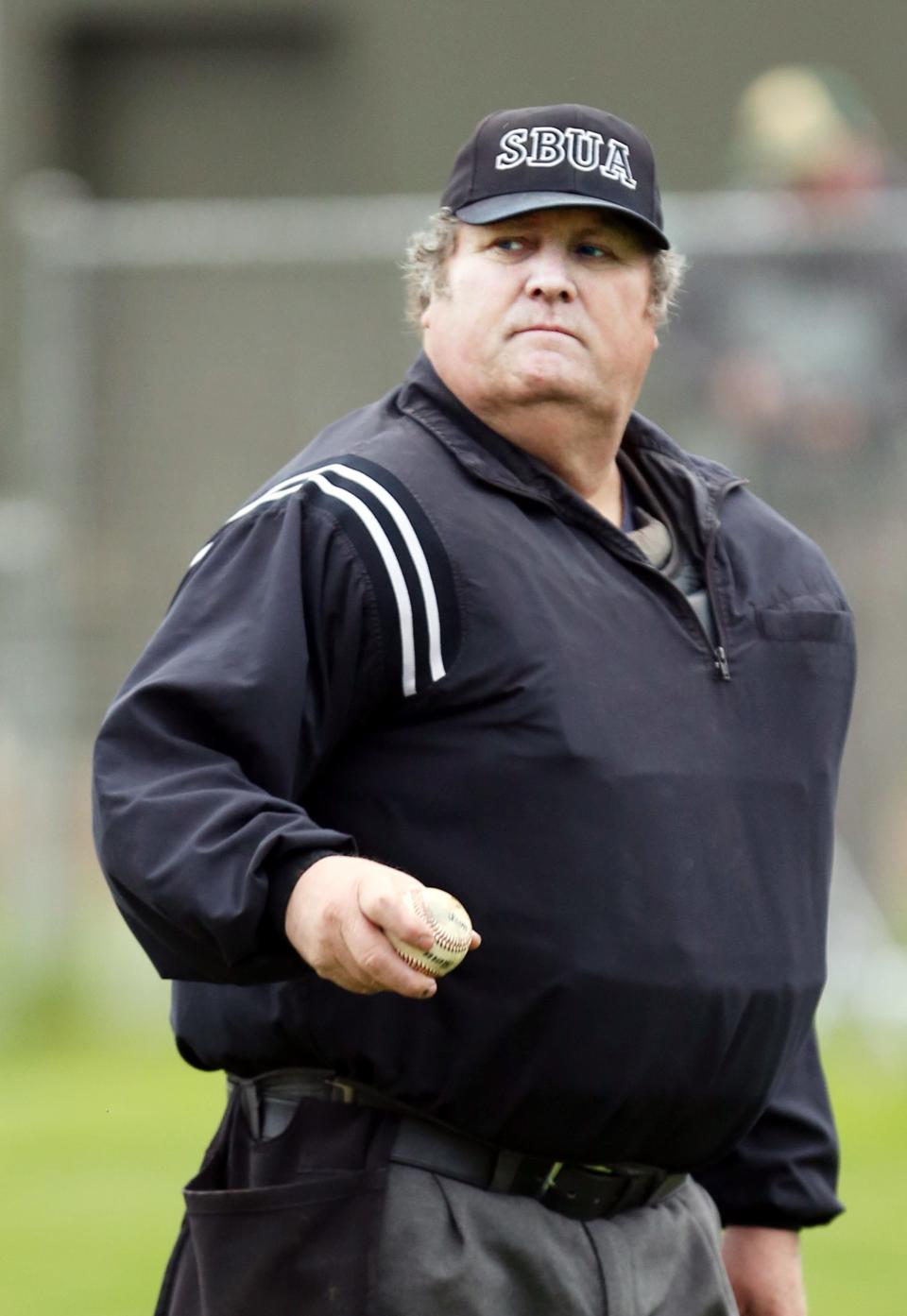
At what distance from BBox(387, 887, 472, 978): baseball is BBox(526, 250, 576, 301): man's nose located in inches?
39.4

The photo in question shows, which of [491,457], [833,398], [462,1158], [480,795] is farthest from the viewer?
[833,398]

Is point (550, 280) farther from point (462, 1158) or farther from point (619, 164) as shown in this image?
point (462, 1158)

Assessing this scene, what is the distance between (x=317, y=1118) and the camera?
341cm

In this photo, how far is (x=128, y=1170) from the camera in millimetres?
7242

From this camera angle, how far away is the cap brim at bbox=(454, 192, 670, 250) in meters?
3.51

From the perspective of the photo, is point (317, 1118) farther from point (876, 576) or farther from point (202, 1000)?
point (876, 576)

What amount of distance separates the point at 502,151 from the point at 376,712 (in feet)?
2.76

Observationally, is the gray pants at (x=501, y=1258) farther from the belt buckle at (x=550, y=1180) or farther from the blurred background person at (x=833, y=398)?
the blurred background person at (x=833, y=398)

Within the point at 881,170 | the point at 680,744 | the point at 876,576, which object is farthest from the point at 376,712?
the point at 881,170

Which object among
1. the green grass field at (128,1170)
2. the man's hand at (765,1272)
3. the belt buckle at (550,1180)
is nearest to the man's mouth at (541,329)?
the belt buckle at (550,1180)

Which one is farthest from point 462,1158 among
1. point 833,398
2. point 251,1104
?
point 833,398

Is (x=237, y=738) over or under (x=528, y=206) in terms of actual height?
under

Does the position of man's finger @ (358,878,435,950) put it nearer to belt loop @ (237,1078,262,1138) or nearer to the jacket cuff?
the jacket cuff

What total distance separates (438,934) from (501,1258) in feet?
2.37
